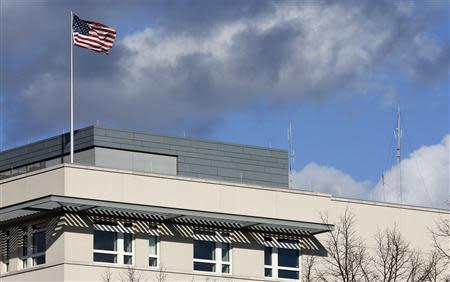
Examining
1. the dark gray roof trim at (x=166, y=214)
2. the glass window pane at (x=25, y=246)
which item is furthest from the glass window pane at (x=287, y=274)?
the glass window pane at (x=25, y=246)

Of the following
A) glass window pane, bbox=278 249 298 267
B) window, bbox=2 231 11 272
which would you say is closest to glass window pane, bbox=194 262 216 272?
glass window pane, bbox=278 249 298 267

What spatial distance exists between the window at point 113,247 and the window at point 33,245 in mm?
2527

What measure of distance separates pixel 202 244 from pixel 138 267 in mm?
4097

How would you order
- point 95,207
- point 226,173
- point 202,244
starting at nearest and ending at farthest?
point 95,207, point 202,244, point 226,173

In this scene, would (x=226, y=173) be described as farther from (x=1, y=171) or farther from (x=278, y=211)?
(x=1, y=171)

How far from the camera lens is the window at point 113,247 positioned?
64.9 m

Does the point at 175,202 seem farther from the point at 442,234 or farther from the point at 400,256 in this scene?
the point at 442,234

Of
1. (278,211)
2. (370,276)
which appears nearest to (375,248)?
(370,276)

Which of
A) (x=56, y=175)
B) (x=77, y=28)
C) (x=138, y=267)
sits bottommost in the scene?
(x=138, y=267)

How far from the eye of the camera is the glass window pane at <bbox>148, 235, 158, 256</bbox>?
66312mm

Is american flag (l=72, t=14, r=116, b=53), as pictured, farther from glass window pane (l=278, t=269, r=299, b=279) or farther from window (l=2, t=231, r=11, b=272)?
glass window pane (l=278, t=269, r=299, b=279)

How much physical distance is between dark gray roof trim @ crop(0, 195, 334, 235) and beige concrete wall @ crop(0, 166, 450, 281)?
0.55 meters

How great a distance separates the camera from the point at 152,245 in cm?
6644

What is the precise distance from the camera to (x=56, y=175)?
210 ft
